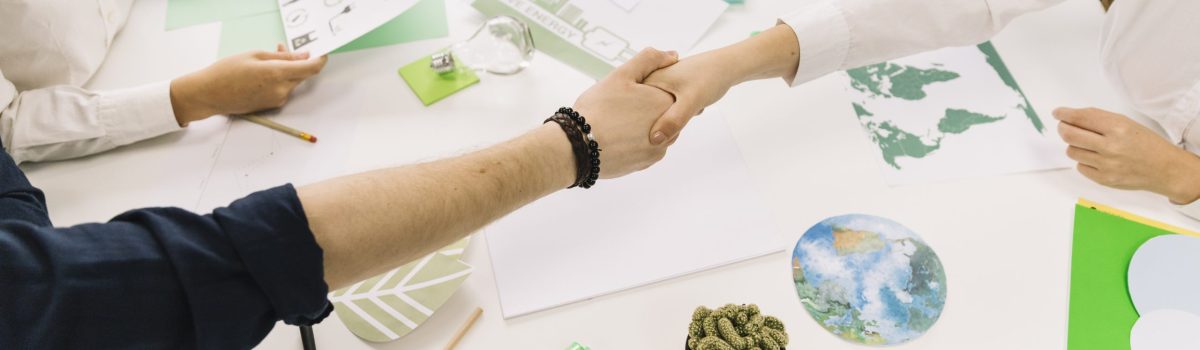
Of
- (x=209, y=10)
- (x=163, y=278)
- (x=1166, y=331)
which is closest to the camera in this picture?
(x=163, y=278)

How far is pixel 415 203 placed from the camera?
66 cm

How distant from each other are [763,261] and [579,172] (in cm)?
23

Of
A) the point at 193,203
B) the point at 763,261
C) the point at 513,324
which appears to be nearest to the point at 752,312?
the point at 763,261

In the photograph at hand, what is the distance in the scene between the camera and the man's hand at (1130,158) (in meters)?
0.85

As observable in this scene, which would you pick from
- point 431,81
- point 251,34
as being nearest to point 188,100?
point 251,34

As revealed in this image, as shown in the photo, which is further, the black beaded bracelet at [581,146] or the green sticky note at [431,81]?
the green sticky note at [431,81]

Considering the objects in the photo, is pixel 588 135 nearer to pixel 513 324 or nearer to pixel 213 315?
pixel 513 324

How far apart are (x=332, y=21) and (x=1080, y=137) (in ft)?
3.19

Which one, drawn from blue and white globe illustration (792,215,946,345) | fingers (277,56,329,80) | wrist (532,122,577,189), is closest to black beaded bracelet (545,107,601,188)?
wrist (532,122,577,189)

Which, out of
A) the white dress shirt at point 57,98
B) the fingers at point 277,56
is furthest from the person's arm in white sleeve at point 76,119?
the fingers at point 277,56

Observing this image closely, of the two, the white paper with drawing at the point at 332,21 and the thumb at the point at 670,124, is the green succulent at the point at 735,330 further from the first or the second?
the white paper with drawing at the point at 332,21

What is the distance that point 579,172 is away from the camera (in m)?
0.80

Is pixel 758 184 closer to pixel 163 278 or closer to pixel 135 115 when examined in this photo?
pixel 163 278

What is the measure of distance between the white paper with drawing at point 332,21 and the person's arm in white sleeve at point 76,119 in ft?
0.59
